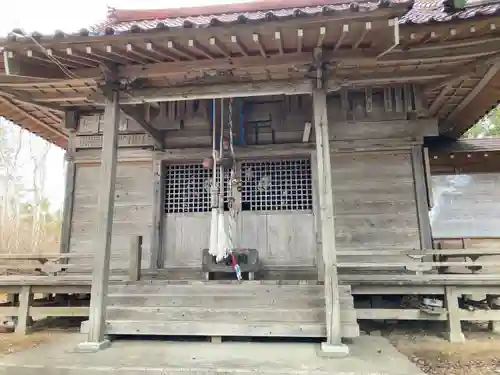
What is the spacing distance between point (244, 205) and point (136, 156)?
6.76 feet

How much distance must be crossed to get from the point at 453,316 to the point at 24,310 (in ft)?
19.2

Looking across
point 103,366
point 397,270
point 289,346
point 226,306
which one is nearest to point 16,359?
point 103,366

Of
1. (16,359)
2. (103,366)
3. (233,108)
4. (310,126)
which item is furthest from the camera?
(233,108)

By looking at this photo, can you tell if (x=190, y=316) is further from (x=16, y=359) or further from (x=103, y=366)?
(x=16, y=359)

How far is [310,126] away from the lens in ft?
18.1

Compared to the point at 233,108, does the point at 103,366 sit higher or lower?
lower

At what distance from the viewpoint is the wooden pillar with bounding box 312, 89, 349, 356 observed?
11.7 ft

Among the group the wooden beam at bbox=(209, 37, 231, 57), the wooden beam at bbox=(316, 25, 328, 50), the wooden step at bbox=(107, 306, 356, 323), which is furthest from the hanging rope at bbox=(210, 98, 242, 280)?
the wooden beam at bbox=(316, 25, 328, 50)

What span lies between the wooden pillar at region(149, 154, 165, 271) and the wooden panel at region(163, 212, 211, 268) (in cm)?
10

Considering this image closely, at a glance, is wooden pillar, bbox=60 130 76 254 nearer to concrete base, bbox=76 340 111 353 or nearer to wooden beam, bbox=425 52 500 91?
concrete base, bbox=76 340 111 353

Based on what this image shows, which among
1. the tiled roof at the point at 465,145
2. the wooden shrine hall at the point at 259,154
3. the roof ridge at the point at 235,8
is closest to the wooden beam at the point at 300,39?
the wooden shrine hall at the point at 259,154

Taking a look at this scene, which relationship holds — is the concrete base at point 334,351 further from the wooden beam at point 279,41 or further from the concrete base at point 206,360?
the wooden beam at point 279,41

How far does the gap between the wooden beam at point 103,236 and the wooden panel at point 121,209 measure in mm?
2113

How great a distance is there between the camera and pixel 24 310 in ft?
17.1
